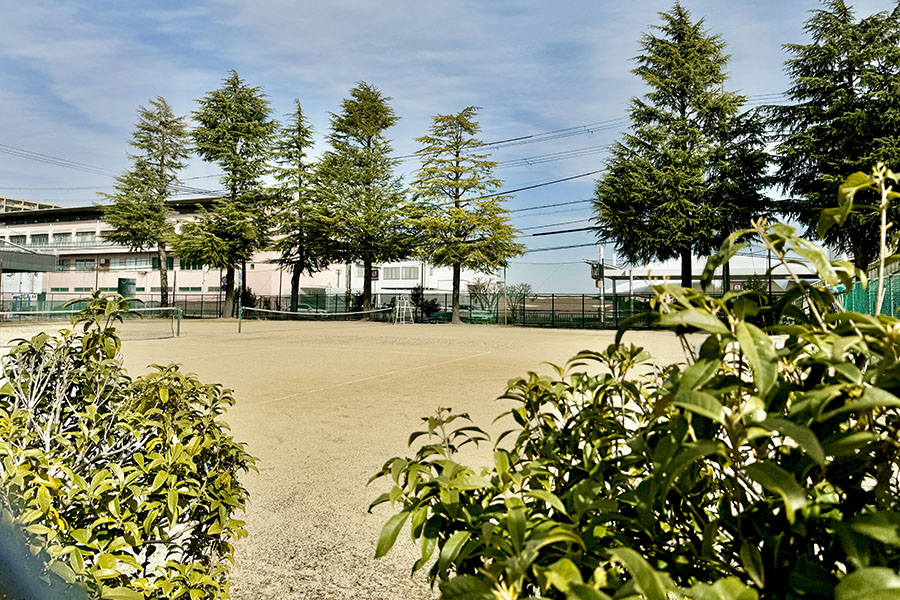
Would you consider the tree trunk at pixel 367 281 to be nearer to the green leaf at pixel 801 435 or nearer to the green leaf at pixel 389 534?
the green leaf at pixel 389 534

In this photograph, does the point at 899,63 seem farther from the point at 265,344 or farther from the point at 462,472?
the point at 462,472

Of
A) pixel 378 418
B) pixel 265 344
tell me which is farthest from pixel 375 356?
pixel 378 418

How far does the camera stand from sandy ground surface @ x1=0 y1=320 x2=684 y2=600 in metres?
2.60

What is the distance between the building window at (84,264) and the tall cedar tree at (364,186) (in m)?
35.1

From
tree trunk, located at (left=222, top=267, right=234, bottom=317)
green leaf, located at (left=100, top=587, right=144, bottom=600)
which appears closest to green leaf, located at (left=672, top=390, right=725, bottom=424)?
green leaf, located at (left=100, top=587, right=144, bottom=600)

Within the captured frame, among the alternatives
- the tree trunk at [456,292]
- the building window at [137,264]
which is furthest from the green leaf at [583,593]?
the building window at [137,264]

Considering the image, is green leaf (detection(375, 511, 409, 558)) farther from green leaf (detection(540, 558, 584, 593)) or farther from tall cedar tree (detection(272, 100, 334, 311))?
tall cedar tree (detection(272, 100, 334, 311))

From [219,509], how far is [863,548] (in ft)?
5.14

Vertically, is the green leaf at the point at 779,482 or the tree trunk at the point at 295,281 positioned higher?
the tree trunk at the point at 295,281

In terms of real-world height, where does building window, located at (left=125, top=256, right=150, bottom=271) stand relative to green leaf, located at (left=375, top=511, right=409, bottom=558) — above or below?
above

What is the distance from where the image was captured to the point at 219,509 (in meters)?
1.74

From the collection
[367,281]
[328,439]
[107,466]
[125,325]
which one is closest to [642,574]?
[107,466]

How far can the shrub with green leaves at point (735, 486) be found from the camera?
0.66m

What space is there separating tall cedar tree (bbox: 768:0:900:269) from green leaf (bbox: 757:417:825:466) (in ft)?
87.3
